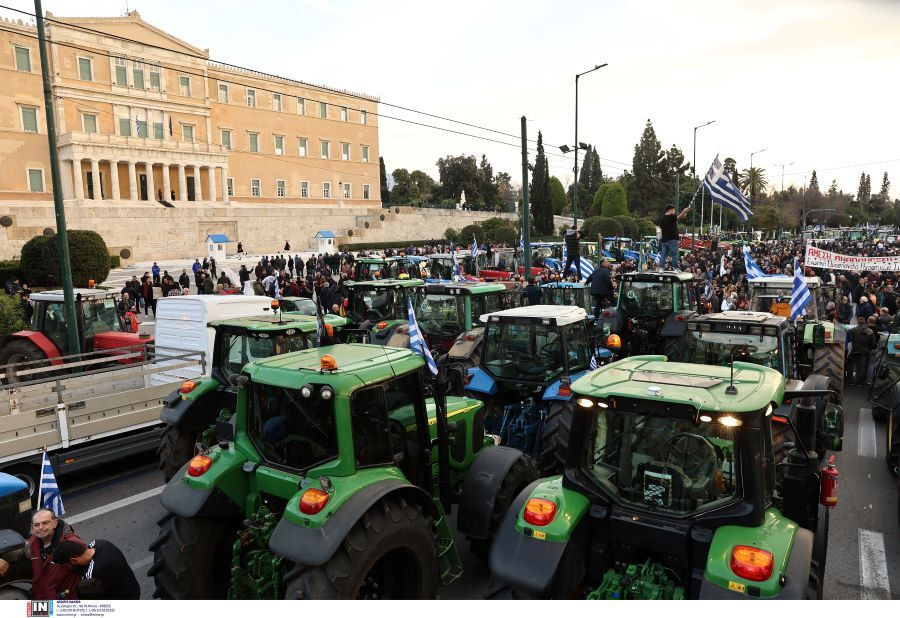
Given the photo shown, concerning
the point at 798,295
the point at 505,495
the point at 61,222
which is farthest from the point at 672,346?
the point at 61,222

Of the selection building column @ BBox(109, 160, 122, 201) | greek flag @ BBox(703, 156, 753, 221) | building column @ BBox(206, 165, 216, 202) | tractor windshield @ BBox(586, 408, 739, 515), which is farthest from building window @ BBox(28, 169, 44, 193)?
tractor windshield @ BBox(586, 408, 739, 515)

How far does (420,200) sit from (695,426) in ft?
255

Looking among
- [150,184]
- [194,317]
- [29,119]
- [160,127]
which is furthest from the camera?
[160,127]

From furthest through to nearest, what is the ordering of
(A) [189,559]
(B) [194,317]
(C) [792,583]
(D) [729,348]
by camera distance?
1. (B) [194,317]
2. (D) [729,348]
3. (A) [189,559]
4. (C) [792,583]

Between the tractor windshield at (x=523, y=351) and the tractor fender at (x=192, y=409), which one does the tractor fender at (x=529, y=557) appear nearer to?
the tractor windshield at (x=523, y=351)

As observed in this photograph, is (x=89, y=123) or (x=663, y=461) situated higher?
(x=89, y=123)

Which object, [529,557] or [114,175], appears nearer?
[529,557]

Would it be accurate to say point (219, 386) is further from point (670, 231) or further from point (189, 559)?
point (670, 231)

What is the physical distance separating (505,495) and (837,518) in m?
4.04

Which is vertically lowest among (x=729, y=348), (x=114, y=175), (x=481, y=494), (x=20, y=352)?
(x=481, y=494)

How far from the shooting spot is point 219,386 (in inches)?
290

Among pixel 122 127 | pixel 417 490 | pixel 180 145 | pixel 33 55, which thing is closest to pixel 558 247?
pixel 417 490

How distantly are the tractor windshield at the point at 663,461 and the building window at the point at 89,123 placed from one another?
2288 inches

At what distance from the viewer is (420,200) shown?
79688 mm
